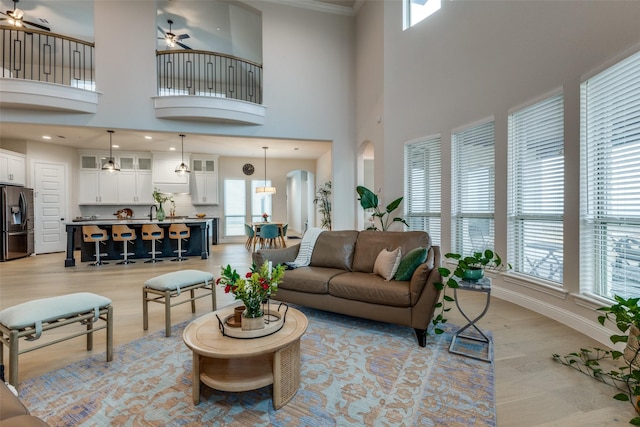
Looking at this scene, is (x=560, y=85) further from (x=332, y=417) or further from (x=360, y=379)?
(x=332, y=417)

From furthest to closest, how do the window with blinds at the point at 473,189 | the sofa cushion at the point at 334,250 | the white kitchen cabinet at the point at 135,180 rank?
the white kitchen cabinet at the point at 135,180
the window with blinds at the point at 473,189
the sofa cushion at the point at 334,250

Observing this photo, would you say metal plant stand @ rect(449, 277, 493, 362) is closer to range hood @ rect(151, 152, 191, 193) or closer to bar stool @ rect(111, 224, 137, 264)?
bar stool @ rect(111, 224, 137, 264)

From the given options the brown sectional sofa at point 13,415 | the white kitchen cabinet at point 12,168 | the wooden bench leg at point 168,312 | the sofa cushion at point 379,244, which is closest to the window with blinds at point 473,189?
the sofa cushion at point 379,244

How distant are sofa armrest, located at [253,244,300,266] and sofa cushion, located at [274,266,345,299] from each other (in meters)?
0.36

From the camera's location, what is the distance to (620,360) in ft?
7.70

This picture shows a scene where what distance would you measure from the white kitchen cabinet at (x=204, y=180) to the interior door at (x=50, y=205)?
338 centimetres

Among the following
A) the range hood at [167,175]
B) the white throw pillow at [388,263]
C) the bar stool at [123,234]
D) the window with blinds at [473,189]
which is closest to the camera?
the white throw pillow at [388,263]

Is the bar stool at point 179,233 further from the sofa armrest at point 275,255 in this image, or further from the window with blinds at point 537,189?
the window with blinds at point 537,189

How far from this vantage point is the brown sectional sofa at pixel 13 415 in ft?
3.10

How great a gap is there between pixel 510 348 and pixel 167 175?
380 inches

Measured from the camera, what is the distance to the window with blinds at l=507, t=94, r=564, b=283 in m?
3.26

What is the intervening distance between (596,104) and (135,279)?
6.58 metres

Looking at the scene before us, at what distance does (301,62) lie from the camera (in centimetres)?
662

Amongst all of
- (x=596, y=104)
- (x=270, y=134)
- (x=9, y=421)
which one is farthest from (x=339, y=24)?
(x=9, y=421)
